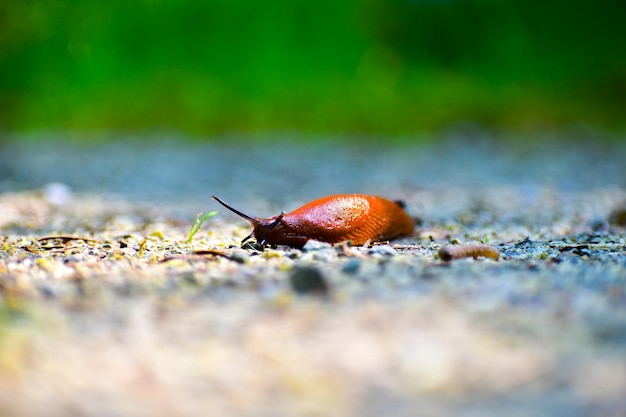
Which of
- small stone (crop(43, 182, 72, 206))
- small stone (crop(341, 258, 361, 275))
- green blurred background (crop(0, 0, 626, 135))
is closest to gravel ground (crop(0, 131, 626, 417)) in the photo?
small stone (crop(341, 258, 361, 275))

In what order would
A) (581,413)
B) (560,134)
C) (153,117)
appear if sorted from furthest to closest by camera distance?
(153,117)
(560,134)
(581,413)

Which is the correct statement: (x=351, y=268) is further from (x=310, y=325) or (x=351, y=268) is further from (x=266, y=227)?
(x=266, y=227)

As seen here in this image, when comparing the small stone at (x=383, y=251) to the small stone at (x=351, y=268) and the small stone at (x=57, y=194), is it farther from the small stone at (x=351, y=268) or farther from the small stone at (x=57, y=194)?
the small stone at (x=57, y=194)

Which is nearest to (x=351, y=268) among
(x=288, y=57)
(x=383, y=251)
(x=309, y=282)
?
(x=309, y=282)

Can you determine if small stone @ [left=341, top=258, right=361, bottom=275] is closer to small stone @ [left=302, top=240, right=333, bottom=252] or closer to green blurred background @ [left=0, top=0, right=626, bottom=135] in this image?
small stone @ [left=302, top=240, right=333, bottom=252]

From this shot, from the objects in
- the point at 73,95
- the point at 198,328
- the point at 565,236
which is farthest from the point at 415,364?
the point at 73,95

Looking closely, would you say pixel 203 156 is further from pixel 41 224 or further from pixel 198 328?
pixel 198 328
